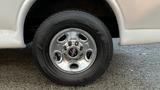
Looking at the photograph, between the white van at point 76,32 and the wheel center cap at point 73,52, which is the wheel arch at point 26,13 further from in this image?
the wheel center cap at point 73,52

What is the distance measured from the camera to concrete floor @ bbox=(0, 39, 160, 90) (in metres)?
3.40

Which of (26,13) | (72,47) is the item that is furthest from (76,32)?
(26,13)

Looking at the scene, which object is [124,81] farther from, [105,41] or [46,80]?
[46,80]

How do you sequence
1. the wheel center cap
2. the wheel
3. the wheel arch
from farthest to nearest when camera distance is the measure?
the wheel center cap, the wheel, the wheel arch

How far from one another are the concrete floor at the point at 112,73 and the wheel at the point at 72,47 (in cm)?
15

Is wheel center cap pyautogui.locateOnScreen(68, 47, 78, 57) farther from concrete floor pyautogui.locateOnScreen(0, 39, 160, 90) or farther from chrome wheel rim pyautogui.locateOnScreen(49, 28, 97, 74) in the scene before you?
concrete floor pyautogui.locateOnScreen(0, 39, 160, 90)

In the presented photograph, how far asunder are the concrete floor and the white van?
0.19 m

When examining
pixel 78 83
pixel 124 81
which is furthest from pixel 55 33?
pixel 124 81

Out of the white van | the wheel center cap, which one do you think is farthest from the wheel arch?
the wheel center cap

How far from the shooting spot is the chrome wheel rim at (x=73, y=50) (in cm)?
329

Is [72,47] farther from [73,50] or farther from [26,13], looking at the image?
[26,13]

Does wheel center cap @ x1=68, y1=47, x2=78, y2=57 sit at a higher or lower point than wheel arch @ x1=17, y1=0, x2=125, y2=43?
lower

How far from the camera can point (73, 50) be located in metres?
3.33

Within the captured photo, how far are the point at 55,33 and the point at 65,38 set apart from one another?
13 centimetres
